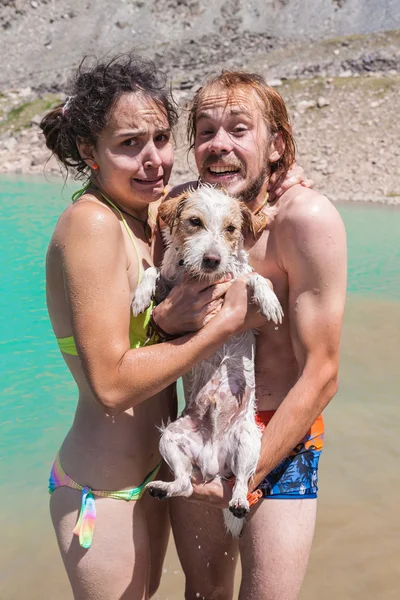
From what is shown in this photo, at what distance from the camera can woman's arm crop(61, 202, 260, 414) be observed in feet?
10.0

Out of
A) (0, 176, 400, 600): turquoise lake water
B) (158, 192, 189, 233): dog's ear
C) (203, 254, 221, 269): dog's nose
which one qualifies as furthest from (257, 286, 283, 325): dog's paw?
(0, 176, 400, 600): turquoise lake water

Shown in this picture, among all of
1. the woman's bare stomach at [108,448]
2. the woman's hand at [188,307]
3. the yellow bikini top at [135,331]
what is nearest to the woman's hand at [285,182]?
the woman's hand at [188,307]

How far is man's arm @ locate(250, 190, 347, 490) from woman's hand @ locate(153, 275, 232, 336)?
1.49ft

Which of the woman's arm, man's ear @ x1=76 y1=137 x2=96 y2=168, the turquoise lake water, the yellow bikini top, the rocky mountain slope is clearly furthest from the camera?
the rocky mountain slope

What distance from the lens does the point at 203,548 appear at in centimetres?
377

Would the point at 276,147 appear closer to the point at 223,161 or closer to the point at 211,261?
the point at 223,161

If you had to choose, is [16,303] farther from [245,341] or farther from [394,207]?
[394,207]

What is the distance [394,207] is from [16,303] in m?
15.2

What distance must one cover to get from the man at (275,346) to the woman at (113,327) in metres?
0.26

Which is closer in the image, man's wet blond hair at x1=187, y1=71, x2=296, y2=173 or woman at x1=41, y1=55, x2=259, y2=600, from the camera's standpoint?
woman at x1=41, y1=55, x2=259, y2=600

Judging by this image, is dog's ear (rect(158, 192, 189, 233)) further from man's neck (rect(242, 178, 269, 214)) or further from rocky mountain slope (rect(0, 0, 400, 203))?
rocky mountain slope (rect(0, 0, 400, 203))

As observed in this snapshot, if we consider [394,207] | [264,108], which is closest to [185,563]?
[264,108]

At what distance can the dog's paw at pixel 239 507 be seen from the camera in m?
3.25

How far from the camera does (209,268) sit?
384cm
